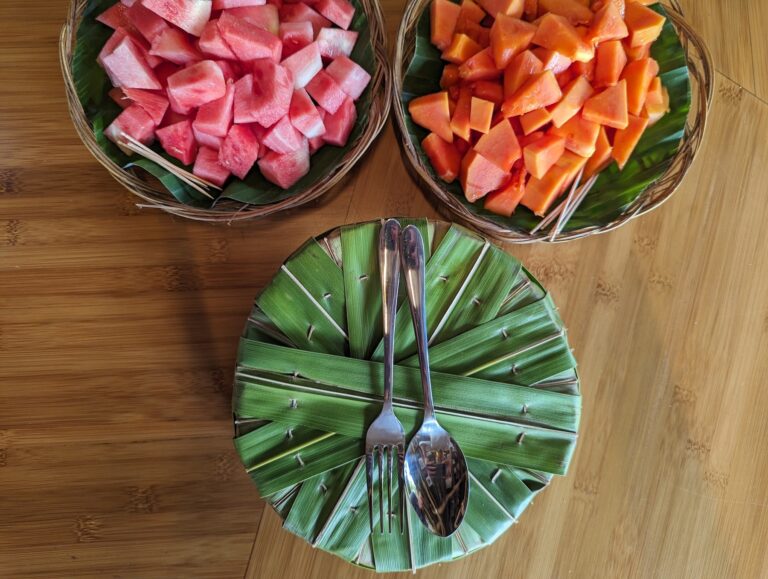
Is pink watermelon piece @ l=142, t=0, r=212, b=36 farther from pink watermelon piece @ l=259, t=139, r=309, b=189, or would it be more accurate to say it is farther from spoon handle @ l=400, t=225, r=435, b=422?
spoon handle @ l=400, t=225, r=435, b=422

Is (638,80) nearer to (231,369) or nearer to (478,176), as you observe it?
(478,176)

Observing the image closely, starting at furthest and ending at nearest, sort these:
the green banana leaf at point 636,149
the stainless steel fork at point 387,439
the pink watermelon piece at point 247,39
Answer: the green banana leaf at point 636,149
the pink watermelon piece at point 247,39
the stainless steel fork at point 387,439

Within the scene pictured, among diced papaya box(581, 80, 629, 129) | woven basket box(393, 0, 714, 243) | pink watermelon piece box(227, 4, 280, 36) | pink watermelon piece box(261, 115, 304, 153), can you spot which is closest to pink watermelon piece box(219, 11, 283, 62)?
pink watermelon piece box(227, 4, 280, 36)

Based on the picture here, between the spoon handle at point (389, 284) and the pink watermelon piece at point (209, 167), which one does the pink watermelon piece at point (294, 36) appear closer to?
the pink watermelon piece at point (209, 167)

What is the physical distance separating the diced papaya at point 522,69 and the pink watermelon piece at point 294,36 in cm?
37

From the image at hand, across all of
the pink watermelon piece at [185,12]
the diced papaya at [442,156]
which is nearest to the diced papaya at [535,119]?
the diced papaya at [442,156]

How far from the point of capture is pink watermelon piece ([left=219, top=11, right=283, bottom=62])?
104 cm

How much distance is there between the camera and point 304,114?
1.07m

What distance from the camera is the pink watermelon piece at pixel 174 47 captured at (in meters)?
1.09

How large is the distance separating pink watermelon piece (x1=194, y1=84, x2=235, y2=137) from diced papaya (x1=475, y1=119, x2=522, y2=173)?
0.45 meters

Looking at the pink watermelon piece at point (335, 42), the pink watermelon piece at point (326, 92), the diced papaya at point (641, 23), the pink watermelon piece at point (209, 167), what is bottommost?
the pink watermelon piece at point (209, 167)

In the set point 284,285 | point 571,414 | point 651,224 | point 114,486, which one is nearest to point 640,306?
point 651,224

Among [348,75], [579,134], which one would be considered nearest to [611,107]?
[579,134]

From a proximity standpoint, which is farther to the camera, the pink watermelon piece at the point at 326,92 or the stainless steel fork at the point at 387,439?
the pink watermelon piece at the point at 326,92
